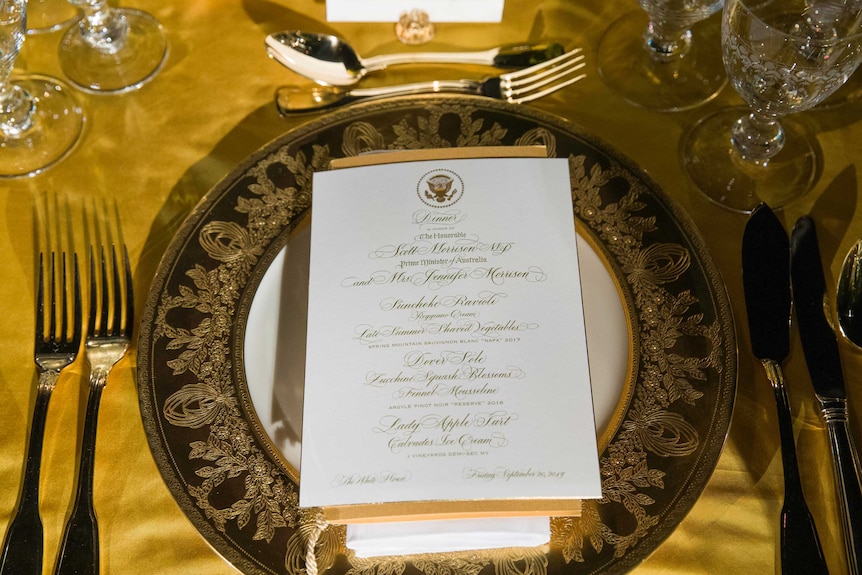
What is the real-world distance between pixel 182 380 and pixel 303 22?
0.45 meters

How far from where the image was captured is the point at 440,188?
0.66 metres

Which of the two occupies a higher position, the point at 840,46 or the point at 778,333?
the point at 840,46

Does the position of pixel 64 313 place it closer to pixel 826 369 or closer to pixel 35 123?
pixel 35 123

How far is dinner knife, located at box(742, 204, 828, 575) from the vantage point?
1.90 feet

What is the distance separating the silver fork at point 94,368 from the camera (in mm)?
Answer: 589

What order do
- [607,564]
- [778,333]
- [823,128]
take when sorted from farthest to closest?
[823,128] < [778,333] < [607,564]

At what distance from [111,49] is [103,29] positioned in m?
0.02

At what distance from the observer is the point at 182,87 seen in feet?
2.72

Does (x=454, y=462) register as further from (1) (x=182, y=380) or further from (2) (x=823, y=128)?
(2) (x=823, y=128)

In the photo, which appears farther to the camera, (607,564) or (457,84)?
(457,84)

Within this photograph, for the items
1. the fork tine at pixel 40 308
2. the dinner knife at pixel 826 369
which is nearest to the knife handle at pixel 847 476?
the dinner knife at pixel 826 369

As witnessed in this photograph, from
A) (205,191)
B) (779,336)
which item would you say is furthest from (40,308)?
(779,336)

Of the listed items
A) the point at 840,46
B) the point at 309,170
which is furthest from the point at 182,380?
the point at 840,46

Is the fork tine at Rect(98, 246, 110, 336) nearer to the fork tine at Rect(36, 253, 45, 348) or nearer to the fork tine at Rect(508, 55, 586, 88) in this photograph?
the fork tine at Rect(36, 253, 45, 348)
